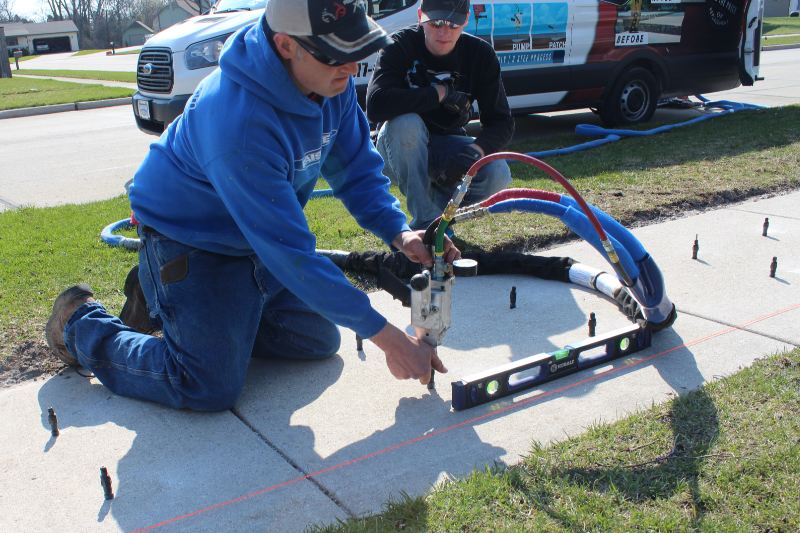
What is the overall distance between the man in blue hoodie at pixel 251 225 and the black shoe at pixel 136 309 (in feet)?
0.73

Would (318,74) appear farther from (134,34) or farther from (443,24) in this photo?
(134,34)

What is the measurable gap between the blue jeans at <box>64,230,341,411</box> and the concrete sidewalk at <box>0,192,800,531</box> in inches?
4.5

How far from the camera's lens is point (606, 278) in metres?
4.10

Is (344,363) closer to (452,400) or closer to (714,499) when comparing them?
(452,400)

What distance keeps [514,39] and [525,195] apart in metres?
5.48

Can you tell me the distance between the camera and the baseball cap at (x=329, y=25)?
2457 millimetres

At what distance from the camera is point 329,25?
2.46 m

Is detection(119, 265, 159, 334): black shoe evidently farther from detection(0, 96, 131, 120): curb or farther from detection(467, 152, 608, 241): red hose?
detection(0, 96, 131, 120): curb

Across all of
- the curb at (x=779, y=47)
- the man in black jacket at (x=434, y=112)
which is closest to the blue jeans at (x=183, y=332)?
the man in black jacket at (x=434, y=112)

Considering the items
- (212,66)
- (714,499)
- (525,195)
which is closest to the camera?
(714,499)

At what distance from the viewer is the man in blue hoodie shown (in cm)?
256

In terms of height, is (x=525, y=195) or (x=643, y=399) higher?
(x=525, y=195)

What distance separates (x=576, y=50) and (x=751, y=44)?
270cm

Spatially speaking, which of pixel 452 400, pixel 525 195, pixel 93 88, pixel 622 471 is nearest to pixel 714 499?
pixel 622 471
